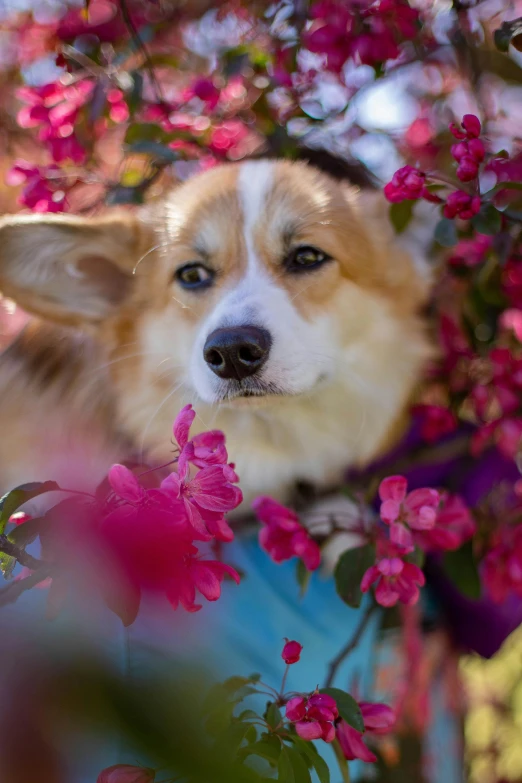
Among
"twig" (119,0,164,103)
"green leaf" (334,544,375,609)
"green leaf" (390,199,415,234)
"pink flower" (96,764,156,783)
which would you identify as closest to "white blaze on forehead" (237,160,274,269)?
"twig" (119,0,164,103)

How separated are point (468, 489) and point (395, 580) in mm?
651

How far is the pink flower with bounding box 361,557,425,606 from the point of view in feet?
3.62

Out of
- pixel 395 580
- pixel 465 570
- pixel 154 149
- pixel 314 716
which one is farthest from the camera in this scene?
pixel 154 149

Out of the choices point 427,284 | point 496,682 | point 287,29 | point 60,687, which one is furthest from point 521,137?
point 496,682

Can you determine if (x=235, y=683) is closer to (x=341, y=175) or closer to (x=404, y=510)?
(x=404, y=510)

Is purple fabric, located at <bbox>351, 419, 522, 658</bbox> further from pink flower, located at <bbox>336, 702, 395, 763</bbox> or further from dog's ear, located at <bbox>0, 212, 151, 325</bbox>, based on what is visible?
dog's ear, located at <bbox>0, 212, 151, 325</bbox>

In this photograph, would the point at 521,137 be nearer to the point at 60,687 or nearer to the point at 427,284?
the point at 427,284

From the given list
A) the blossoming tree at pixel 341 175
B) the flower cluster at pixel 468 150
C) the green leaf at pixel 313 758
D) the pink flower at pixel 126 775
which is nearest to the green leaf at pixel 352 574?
the blossoming tree at pixel 341 175

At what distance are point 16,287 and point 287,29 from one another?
0.93 meters

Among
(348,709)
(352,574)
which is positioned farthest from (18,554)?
(352,574)

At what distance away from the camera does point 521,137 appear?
1623mm

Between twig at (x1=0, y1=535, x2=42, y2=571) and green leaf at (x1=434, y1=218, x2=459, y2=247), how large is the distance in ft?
2.97

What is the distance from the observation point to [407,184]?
46.1 inches

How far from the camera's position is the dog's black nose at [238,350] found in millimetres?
1397
